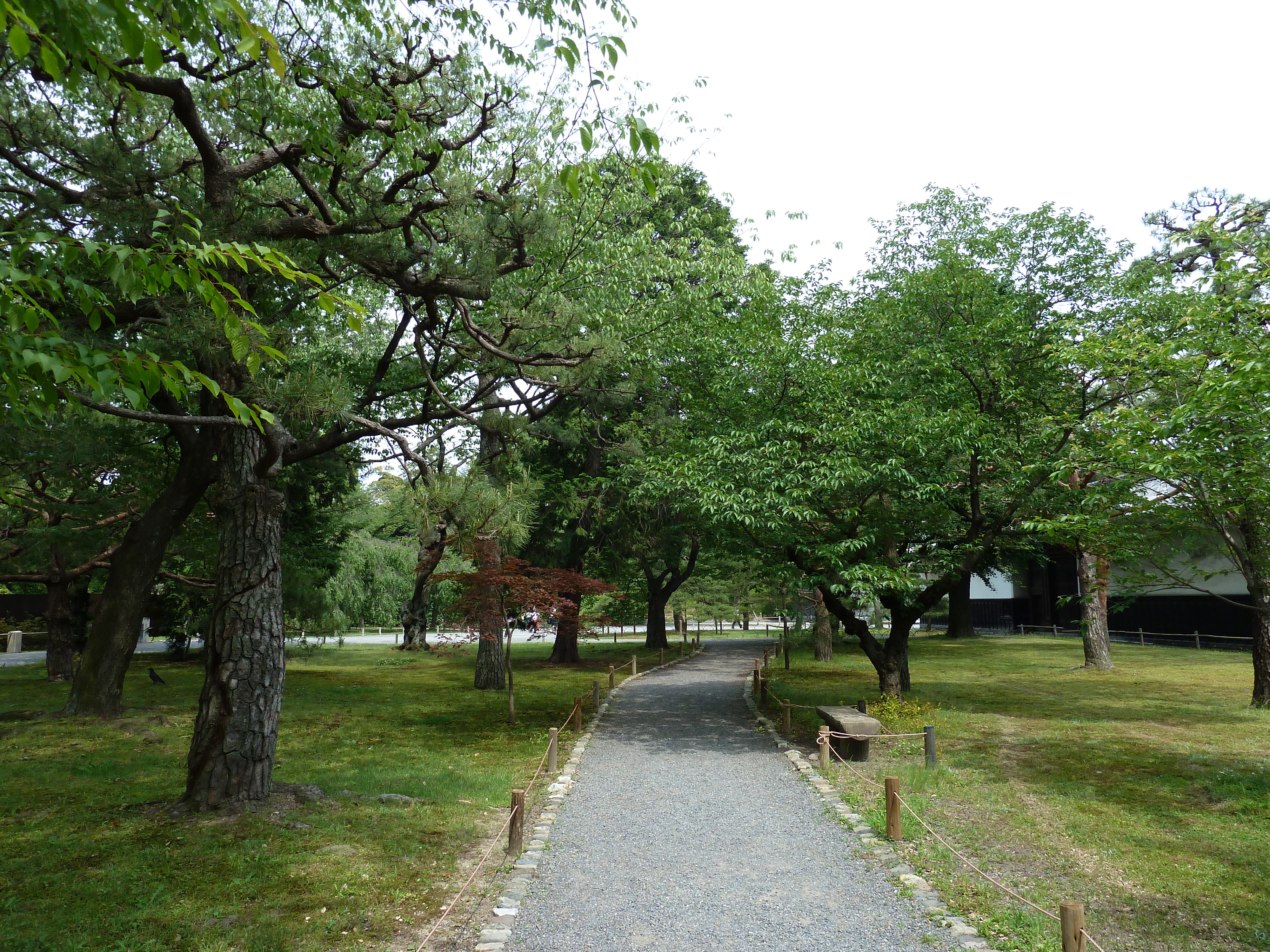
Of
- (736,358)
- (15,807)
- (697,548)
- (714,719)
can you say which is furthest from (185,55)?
(697,548)

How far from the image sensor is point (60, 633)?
1934 centimetres

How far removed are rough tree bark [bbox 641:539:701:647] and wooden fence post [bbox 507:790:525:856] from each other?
70.1ft

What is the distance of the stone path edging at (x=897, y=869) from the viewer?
4.91m

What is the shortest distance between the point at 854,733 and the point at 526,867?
18.4ft

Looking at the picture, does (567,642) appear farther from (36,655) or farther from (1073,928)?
(1073,928)

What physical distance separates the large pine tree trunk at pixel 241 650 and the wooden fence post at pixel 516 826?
2.45m

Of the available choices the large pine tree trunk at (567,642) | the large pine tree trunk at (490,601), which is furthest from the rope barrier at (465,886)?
the large pine tree trunk at (567,642)

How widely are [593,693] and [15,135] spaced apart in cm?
1318

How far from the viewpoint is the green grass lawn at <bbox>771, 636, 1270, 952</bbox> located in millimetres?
5285

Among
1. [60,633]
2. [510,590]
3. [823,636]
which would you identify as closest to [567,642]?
[823,636]

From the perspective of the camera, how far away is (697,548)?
85.2 ft

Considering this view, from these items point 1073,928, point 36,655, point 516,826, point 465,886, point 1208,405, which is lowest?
point 36,655

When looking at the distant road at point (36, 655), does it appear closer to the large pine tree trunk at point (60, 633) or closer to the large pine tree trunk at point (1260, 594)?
the large pine tree trunk at point (60, 633)

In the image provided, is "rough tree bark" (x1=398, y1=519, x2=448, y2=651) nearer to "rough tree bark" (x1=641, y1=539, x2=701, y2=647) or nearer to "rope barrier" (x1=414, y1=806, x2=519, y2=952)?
"rough tree bark" (x1=641, y1=539, x2=701, y2=647)
